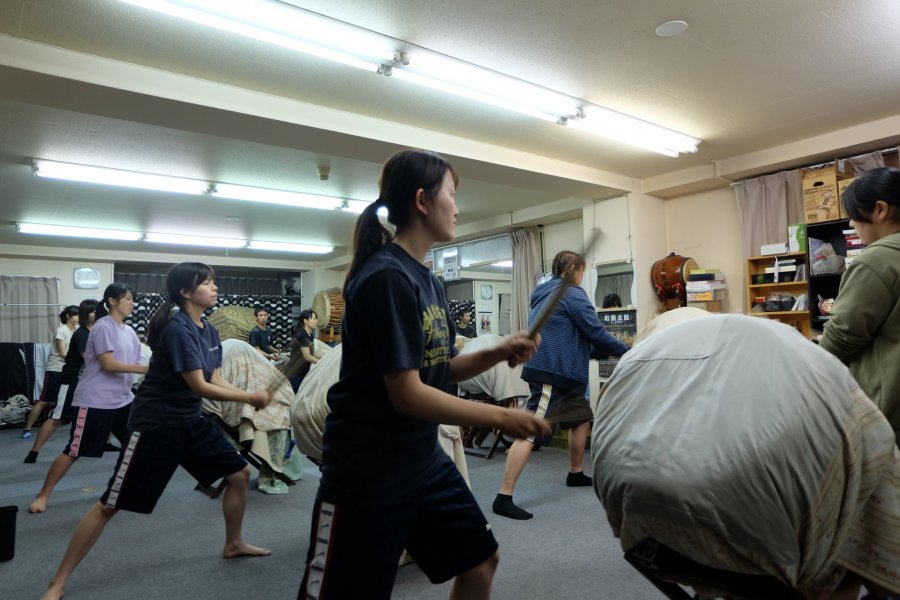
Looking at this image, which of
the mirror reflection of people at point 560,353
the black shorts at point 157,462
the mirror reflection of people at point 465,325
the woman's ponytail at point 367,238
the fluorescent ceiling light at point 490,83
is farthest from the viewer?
the mirror reflection of people at point 465,325

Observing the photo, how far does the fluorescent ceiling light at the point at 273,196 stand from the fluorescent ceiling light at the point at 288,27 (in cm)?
302

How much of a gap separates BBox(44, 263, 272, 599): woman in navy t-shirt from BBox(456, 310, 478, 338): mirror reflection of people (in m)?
5.73

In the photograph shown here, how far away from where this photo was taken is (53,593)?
7.54ft

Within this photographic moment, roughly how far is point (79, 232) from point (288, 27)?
21.1 feet

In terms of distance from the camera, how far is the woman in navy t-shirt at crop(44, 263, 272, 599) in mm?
2260

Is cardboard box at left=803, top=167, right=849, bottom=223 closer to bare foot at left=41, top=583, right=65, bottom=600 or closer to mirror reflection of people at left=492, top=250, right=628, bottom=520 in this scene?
mirror reflection of people at left=492, top=250, right=628, bottom=520

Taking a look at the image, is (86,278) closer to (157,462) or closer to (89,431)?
(89,431)

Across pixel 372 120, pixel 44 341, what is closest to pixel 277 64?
pixel 372 120

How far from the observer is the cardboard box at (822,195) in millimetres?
4613

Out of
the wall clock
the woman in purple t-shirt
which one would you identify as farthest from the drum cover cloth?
the wall clock

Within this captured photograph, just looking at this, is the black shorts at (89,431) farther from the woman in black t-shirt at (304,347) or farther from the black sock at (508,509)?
the black sock at (508,509)

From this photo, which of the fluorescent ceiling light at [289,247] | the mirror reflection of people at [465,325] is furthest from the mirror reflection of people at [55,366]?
the mirror reflection of people at [465,325]

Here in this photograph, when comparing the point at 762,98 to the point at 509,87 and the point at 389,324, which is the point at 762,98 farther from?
the point at 389,324

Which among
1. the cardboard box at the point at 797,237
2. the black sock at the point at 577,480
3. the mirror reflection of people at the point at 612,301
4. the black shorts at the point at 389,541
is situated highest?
the cardboard box at the point at 797,237
